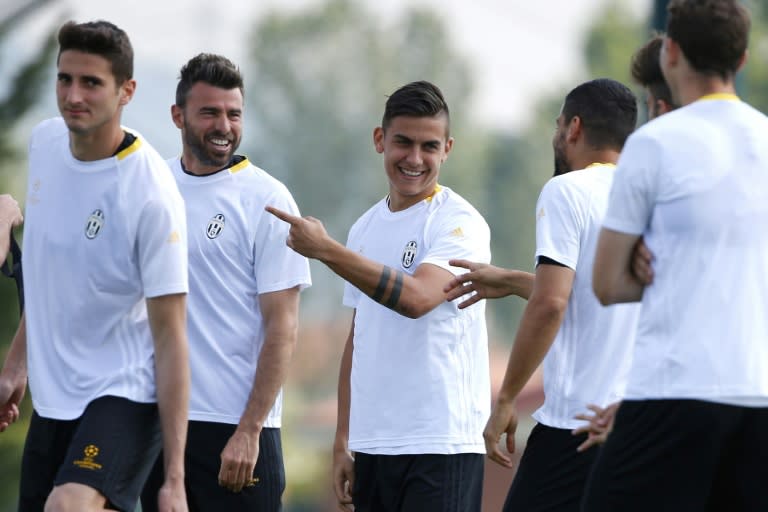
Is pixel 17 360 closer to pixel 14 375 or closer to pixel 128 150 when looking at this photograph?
pixel 14 375

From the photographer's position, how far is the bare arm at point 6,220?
6.11 m

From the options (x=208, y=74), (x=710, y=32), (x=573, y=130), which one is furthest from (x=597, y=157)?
(x=208, y=74)

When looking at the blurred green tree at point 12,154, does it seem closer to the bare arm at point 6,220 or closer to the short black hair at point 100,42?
the bare arm at point 6,220

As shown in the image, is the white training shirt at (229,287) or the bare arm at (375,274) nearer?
the bare arm at (375,274)

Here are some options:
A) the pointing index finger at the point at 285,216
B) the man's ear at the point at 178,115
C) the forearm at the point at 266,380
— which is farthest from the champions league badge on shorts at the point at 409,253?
the man's ear at the point at 178,115

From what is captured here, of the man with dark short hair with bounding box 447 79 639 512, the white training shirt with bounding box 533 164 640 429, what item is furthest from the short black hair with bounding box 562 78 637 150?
the white training shirt with bounding box 533 164 640 429

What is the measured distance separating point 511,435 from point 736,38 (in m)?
2.10

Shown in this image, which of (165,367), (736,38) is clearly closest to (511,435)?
(165,367)

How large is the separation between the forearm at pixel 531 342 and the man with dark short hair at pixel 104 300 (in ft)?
4.20

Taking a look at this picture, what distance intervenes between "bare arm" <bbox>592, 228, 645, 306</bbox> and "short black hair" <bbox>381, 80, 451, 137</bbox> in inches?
81.7

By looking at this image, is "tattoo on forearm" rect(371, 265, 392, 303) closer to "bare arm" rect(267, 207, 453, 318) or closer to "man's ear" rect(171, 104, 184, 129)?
"bare arm" rect(267, 207, 453, 318)

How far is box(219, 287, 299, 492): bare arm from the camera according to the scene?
21.6 feet

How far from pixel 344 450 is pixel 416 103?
5.08 ft

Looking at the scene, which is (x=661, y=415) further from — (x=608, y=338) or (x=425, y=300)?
(x=425, y=300)
